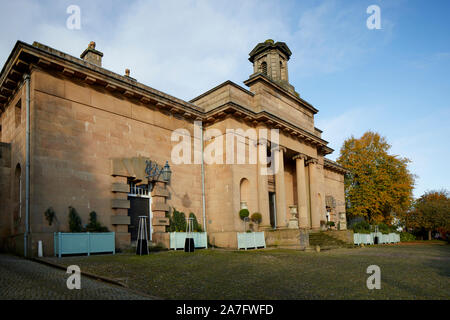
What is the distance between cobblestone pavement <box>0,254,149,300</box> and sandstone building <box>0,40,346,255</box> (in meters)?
5.31

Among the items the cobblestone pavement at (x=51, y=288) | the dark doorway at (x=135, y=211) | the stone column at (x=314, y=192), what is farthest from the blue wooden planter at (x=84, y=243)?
the stone column at (x=314, y=192)

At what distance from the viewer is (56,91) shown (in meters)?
15.3

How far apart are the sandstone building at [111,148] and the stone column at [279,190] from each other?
0.26 feet

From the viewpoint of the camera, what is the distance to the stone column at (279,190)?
76.0 ft

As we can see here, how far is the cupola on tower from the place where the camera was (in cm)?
2823

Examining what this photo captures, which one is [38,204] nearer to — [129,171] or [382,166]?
[129,171]

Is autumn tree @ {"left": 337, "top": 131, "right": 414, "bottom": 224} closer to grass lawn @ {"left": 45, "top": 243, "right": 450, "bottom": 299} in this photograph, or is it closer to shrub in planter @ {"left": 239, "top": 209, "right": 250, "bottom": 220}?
shrub in planter @ {"left": 239, "top": 209, "right": 250, "bottom": 220}

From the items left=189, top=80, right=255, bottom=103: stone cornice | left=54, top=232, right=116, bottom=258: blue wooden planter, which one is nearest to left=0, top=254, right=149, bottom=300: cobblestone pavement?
left=54, top=232, right=116, bottom=258: blue wooden planter

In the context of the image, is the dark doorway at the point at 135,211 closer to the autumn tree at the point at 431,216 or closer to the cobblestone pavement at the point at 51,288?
the cobblestone pavement at the point at 51,288

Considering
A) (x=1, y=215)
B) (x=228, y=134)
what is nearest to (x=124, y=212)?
(x=1, y=215)

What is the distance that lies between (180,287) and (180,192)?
1273cm

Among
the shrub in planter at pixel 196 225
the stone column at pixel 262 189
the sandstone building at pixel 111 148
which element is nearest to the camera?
the sandstone building at pixel 111 148

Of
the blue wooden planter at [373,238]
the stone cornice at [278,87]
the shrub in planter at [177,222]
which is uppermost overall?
the stone cornice at [278,87]
